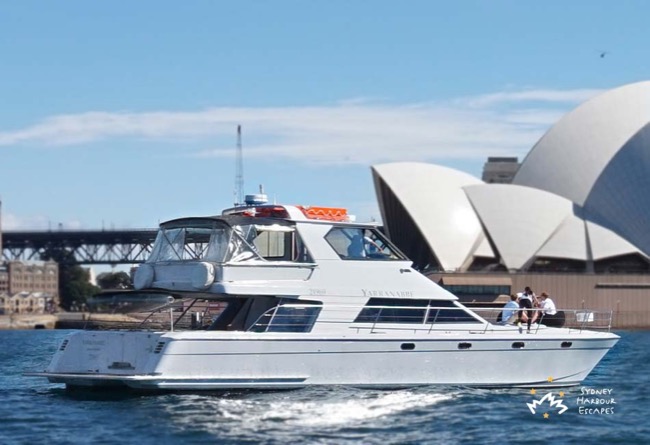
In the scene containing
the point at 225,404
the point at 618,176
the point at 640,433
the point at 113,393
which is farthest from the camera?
the point at 618,176

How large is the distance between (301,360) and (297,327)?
0.72 meters

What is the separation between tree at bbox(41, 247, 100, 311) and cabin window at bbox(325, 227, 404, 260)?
110 meters

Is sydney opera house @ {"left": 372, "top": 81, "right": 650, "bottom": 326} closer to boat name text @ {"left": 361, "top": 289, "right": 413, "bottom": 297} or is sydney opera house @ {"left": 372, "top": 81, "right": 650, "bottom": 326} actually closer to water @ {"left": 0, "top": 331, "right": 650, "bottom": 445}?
boat name text @ {"left": 361, "top": 289, "right": 413, "bottom": 297}

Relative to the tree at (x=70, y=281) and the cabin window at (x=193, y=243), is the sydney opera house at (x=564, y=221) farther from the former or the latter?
the tree at (x=70, y=281)

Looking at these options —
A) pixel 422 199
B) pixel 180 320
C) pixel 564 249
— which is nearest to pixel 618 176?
pixel 564 249

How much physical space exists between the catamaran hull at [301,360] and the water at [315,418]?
0.89 feet

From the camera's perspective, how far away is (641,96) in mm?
80688

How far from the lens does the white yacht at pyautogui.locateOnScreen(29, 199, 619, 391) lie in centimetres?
2158

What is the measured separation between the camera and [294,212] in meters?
23.6

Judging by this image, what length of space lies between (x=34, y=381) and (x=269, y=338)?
5934 mm

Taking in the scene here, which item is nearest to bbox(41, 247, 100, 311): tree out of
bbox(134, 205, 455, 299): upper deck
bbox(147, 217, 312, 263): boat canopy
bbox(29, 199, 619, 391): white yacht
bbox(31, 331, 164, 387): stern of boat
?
bbox(147, 217, 312, 263): boat canopy

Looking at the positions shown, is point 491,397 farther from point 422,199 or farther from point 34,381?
point 422,199

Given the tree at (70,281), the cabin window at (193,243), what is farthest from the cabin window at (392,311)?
the tree at (70,281)

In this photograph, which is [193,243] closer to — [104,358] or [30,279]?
[104,358]
